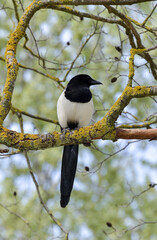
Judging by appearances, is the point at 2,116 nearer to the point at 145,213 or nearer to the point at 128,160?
the point at 145,213

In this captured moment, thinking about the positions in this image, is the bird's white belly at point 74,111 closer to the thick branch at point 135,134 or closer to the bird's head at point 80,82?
the bird's head at point 80,82

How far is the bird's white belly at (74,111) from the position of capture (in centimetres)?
293

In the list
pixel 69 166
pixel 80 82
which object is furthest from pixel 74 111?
pixel 69 166

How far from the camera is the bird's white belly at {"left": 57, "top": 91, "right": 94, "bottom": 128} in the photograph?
9.61 ft

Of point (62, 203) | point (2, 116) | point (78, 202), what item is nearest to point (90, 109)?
point (62, 203)

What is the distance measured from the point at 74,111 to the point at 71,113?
0.03 meters

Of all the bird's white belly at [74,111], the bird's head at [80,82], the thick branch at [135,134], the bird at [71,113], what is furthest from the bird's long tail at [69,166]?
the thick branch at [135,134]

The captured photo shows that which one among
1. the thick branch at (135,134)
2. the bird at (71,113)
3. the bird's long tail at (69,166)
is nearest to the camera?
the thick branch at (135,134)

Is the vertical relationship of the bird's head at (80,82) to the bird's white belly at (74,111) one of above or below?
above

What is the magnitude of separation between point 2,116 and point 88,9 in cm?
166

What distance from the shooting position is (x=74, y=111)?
9.66 ft

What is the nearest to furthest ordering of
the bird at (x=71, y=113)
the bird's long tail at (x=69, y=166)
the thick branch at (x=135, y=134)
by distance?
the thick branch at (x=135, y=134) → the bird at (x=71, y=113) → the bird's long tail at (x=69, y=166)

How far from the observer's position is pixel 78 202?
6.03m

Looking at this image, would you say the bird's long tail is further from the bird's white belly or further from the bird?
the bird's white belly
